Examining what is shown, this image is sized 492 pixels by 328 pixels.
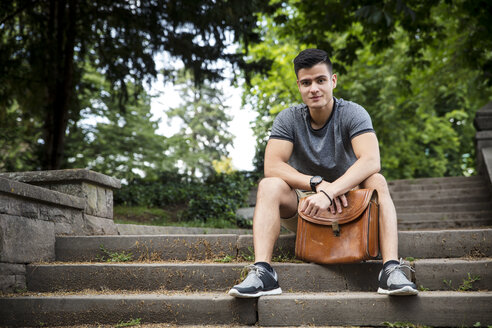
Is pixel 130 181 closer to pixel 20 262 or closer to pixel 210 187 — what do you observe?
pixel 210 187

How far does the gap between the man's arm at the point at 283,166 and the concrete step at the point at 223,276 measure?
538 mm

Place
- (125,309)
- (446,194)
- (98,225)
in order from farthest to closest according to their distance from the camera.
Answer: (446,194)
(98,225)
(125,309)

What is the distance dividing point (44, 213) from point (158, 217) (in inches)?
161

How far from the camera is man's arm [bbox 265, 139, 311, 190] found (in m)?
2.99

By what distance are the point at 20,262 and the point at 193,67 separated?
16.8 feet

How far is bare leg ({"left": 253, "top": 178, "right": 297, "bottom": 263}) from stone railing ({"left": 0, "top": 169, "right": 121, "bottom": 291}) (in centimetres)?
161

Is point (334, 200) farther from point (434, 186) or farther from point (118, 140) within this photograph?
point (118, 140)

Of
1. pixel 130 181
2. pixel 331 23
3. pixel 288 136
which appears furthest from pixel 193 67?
pixel 288 136

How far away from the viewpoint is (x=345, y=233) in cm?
279

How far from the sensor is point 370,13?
15.4 ft

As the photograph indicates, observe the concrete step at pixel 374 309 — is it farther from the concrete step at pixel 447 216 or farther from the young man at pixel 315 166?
the concrete step at pixel 447 216

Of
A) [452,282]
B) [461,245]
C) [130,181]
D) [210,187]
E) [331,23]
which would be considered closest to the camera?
[452,282]

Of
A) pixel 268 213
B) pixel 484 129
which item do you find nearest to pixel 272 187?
pixel 268 213

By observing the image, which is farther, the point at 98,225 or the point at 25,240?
the point at 98,225
